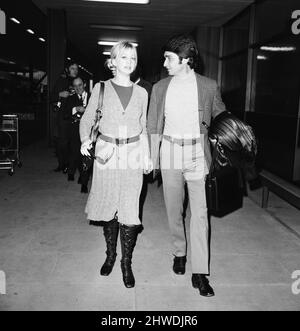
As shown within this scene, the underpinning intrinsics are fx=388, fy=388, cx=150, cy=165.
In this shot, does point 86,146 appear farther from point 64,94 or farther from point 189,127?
point 64,94

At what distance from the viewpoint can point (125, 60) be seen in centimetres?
290

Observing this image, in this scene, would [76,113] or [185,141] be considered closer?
[185,141]

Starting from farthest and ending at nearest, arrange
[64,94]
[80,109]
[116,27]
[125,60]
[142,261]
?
[116,27] → [64,94] → [80,109] → [142,261] → [125,60]

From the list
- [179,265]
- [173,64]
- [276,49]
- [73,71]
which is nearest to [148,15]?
[276,49]

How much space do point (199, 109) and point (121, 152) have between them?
69 cm

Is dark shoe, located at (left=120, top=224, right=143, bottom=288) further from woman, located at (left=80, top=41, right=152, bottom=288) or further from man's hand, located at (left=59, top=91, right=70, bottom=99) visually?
man's hand, located at (left=59, top=91, right=70, bottom=99)

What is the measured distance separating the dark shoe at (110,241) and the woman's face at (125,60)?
4.03 feet

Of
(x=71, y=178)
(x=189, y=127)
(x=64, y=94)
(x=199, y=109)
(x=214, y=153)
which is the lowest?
(x=71, y=178)

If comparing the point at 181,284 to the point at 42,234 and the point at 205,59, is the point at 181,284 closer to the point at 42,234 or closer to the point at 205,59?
the point at 42,234

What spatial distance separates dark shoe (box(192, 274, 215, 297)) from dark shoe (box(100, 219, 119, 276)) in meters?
0.73

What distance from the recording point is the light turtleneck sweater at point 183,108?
2973 millimetres

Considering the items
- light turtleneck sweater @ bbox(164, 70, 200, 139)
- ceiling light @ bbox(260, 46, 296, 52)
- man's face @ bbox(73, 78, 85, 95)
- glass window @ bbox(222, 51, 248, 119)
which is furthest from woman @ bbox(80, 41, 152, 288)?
glass window @ bbox(222, 51, 248, 119)

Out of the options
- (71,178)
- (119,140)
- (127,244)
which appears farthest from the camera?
(71,178)

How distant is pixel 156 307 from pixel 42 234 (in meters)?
1.97
